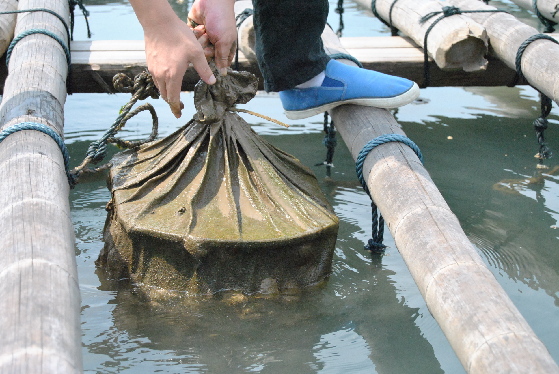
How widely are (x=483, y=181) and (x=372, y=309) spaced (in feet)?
5.55

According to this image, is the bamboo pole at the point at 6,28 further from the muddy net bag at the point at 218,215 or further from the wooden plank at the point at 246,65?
the muddy net bag at the point at 218,215

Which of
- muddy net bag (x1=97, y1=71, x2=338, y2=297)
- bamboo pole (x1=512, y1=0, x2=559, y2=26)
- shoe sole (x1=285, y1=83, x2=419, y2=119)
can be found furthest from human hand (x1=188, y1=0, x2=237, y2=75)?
bamboo pole (x1=512, y1=0, x2=559, y2=26)

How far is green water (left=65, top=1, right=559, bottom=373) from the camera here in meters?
2.62

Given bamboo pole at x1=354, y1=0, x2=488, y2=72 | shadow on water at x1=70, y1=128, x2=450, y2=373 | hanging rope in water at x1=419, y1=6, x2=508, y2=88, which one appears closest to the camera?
shadow on water at x1=70, y1=128, x2=450, y2=373

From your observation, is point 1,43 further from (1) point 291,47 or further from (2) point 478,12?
(2) point 478,12

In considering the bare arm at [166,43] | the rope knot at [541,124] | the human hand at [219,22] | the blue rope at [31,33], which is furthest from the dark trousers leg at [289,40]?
the rope knot at [541,124]

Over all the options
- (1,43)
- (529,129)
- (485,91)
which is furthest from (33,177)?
(485,91)

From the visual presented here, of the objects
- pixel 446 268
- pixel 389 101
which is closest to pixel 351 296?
pixel 446 268

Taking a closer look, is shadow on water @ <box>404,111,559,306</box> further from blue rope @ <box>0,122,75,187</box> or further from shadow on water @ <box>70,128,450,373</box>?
blue rope @ <box>0,122,75,187</box>

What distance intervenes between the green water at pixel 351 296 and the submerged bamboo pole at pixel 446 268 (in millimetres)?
393

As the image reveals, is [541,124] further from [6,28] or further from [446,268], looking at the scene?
[6,28]

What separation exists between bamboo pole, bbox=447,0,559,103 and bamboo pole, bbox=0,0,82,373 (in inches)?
98.7

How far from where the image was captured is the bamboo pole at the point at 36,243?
69.1 inches

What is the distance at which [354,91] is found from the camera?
11.6 feet
